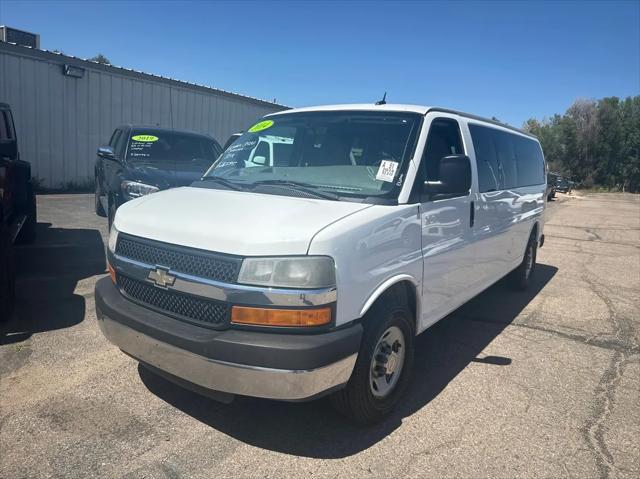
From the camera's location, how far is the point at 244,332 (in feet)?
8.85

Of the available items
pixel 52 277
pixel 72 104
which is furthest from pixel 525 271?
pixel 72 104

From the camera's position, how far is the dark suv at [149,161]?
7145 mm

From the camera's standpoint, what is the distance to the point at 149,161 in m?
8.08

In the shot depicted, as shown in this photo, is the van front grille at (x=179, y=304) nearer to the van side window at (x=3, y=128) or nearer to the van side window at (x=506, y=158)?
the van side window at (x=506, y=158)

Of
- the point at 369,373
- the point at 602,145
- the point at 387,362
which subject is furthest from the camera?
the point at 602,145

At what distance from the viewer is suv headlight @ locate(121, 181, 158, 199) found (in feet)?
23.0

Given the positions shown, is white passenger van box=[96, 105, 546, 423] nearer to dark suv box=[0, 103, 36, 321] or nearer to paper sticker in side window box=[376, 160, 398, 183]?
paper sticker in side window box=[376, 160, 398, 183]

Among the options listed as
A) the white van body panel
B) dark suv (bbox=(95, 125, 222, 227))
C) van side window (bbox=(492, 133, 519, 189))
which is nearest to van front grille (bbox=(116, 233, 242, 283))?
the white van body panel

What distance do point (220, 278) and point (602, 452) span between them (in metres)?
2.57

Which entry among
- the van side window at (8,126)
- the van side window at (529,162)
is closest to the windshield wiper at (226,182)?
the van side window at (529,162)

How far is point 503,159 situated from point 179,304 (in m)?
4.03

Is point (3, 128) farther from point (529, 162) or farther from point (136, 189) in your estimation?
point (529, 162)

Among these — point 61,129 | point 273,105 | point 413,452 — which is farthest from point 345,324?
point 273,105

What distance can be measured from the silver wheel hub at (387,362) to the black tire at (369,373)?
A: 34 mm
